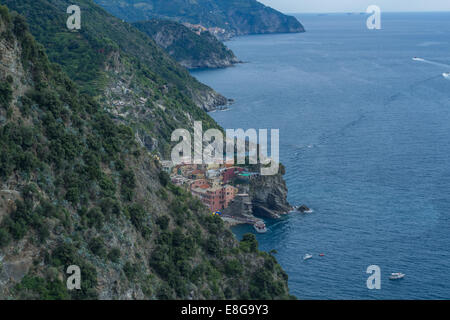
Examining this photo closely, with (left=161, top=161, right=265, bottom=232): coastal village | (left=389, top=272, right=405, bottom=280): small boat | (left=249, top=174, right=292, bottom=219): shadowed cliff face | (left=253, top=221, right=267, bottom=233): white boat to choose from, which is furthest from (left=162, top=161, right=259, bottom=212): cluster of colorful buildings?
(left=389, top=272, right=405, bottom=280): small boat

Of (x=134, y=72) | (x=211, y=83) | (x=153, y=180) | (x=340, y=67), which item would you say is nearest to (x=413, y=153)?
(x=134, y=72)

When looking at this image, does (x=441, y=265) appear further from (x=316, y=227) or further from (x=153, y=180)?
(x=153, y=180)

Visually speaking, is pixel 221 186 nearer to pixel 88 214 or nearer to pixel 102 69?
pixel 102 69

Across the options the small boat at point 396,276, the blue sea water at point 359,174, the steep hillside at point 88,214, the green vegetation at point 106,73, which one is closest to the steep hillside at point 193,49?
the blue sea water at point 359,174

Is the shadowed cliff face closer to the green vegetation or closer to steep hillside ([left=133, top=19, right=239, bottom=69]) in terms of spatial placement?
the green vegetation

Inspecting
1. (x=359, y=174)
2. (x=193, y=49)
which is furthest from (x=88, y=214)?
(x=193, y=49)

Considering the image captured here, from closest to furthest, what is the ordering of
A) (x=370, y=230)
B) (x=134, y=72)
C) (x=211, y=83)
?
(x=370, y=230)
(x=134, y=72)
(x=211, y=83)
